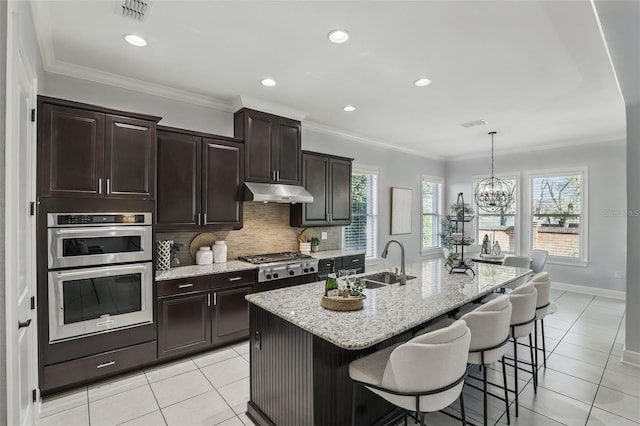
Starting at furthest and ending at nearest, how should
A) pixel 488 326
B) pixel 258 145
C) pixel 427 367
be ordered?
pixel 258 145
pixel 488 326
pixel 427 367

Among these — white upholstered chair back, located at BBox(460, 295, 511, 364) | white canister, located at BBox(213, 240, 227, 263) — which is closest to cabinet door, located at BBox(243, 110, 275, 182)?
white canister, located at BBox(213, 240, 227, 263)

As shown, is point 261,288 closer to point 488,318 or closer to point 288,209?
point 288,209

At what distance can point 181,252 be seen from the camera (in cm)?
369

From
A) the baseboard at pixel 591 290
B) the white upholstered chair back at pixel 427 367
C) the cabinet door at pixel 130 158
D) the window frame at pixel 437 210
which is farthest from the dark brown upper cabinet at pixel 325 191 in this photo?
the baseboard at pixel 591 290

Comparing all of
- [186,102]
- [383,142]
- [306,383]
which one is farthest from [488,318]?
[383,142]

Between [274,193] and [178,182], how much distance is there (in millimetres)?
1088

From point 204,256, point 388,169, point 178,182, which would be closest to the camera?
point 178,182

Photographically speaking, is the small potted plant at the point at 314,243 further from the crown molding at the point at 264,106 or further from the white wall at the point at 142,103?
the white wall at the point at 142,103

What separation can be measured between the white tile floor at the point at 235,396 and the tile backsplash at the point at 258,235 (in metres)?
1.21

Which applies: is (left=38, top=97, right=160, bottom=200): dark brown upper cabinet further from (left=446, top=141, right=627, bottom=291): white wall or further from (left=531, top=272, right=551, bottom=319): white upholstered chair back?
(left=446, top=141, right=627, bottom=291): white wall

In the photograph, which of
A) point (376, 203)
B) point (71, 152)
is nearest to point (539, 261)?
point (376, 203)

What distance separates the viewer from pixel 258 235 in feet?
14.4

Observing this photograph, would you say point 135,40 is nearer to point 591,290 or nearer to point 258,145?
point 258,145

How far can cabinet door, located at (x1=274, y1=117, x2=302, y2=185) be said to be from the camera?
4.16 m
